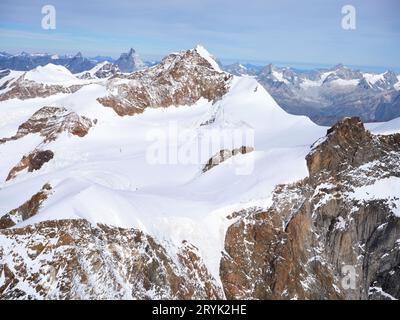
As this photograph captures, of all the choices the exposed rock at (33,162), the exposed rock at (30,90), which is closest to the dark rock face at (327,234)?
the exposed rock at (33,162)

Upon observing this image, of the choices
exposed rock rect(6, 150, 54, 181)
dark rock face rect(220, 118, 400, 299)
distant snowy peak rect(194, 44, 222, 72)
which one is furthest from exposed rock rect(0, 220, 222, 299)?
distant snowy peak rect(194, 44, 222, 72)

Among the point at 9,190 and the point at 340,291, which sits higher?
the point at 9,190

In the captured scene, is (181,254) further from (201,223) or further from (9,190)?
(9,190)

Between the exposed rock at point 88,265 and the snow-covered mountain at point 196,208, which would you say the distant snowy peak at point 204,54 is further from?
the exposed rock at point 88,265

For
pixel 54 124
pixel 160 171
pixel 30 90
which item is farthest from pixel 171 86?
pixel 30 90

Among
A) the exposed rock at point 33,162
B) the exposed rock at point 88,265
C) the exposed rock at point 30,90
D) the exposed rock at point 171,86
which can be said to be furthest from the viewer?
the exposed rock at point 30,90
